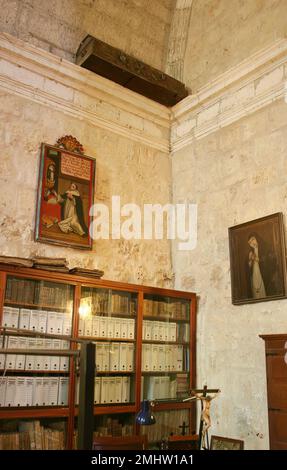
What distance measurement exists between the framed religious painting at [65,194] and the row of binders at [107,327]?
1.13m

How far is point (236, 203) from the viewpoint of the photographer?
664 cm

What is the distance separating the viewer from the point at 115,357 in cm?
596

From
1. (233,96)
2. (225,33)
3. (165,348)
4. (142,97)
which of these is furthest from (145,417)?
(225,33)

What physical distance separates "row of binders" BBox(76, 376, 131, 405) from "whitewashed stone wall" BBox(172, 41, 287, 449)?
4.02 feet

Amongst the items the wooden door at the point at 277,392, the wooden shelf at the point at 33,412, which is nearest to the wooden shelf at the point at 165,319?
the wooden door at the point at 277,392

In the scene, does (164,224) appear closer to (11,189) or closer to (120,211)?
(120,211)

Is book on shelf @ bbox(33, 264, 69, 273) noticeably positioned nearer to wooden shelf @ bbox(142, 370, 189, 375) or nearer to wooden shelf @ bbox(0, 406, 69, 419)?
wooden shelf @ bbox(0, 406, 69, 419)

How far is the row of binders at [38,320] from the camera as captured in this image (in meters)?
5.24

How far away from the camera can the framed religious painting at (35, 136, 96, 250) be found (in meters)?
6.32

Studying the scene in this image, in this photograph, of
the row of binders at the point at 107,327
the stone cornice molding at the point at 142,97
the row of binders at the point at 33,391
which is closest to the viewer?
the row of binders at the point at 33,391

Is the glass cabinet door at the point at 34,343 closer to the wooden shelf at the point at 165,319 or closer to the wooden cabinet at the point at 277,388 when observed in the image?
the wooden shelf at the point at 165,319

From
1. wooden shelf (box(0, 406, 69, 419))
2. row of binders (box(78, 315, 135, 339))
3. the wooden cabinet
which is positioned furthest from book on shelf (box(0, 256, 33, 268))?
the wooden cabinet
